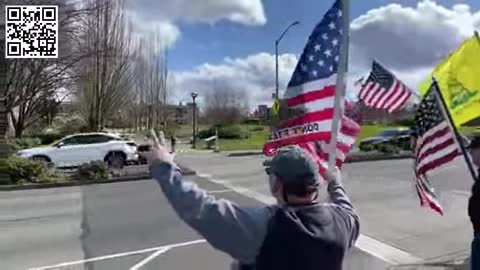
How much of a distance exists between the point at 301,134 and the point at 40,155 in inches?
700

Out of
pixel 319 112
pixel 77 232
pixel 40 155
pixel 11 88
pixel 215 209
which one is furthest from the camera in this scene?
pixel 11 88

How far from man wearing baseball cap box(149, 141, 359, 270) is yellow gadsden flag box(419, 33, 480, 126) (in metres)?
2.86

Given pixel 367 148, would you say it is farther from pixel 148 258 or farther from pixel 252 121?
pixel 252 121

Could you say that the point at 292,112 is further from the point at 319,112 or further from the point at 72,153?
the point at 72,153

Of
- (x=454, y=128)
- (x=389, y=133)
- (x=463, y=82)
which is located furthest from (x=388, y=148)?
(x=454, y=128)

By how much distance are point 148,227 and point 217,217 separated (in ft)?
25.3

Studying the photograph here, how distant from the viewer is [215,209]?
6.94 ft

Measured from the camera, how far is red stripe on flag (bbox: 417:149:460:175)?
4.48 meters

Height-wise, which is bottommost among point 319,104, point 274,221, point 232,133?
point 232,133

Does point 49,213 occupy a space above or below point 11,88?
below

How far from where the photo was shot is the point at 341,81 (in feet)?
12.4

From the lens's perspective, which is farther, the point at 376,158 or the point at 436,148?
the point at 376,158

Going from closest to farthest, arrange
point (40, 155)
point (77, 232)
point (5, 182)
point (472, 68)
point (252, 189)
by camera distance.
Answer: point (472, 68) < point (77, 232) < point (252, 189) < point (5, 182) < point (40, 155)

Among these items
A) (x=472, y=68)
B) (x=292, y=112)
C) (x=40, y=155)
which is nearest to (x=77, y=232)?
(x=292, y=112)
